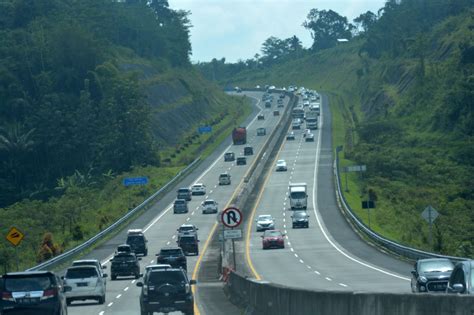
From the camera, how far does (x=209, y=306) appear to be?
3516 cm

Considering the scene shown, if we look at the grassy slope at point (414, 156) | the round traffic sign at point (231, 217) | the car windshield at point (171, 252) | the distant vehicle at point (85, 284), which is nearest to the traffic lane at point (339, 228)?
the grassy slope at point (414, 156)

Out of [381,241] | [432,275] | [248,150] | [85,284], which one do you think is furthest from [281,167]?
[432,275]

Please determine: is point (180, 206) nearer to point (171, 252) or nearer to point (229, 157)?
point (229, 157)

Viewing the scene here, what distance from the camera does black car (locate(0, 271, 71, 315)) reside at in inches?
1023

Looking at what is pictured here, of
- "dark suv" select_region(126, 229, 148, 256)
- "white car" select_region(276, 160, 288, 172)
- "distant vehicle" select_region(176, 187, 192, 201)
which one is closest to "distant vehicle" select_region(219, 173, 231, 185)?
"white car" select_region(276, 160, 288, 172)

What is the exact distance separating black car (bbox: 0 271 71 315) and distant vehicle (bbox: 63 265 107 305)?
39.8 ft

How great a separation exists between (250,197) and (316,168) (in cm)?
2222

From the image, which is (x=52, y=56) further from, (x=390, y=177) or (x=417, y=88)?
(x=390, y=177)

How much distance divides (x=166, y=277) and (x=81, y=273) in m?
8.21

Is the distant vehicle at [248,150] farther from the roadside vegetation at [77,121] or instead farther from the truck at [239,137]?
the truck at [239,137]

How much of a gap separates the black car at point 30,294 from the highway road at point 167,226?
731 centimetres

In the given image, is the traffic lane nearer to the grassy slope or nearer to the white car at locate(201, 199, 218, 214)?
the grassy slope

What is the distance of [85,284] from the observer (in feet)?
127

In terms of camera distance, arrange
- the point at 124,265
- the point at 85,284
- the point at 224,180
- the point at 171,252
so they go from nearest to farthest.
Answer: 1. the point at 85,284
2. the point at 124,265
3. the point at 171,252
4. the point at 224,180
